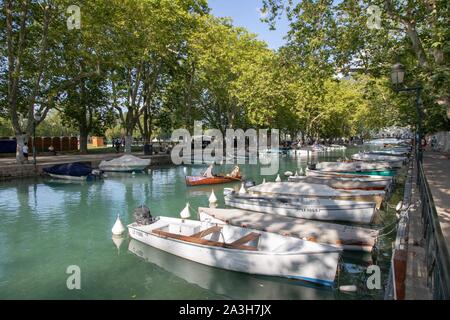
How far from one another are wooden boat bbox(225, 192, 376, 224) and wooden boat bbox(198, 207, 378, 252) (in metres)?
2.09

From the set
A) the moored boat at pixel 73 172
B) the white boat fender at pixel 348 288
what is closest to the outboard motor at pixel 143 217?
the white boat fender at pixel 348 288

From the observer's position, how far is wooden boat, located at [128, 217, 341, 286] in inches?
331

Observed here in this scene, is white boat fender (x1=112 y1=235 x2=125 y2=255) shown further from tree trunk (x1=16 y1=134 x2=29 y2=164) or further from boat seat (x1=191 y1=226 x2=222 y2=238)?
tree trunk (x1=16 y1=134 x2=29 y2=164)

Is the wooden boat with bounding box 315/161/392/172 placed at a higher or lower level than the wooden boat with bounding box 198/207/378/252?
higher

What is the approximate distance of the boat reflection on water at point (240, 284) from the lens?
8.28m

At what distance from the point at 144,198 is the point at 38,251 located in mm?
9420

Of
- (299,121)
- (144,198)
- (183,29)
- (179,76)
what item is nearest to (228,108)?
(179,76)

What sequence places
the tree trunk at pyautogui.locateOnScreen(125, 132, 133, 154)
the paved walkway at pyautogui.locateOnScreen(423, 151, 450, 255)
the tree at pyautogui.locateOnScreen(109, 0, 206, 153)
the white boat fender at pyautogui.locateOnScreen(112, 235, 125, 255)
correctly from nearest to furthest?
the paved walkway at pyautogui.locateOnScreen(423, 151, 450, 255), the white boat fender at pyautogui.locateOnScreen(112, 235, 125, 255), the tree at pyautogui.locateOnScreen(109, 0, 206, 153), the tree trunk at pyautogui.locateOnScreen(125, 132, 133, 154)

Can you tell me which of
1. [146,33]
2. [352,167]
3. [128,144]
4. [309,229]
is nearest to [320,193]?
[309,229]

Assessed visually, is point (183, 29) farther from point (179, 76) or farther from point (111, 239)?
point (111, 239)

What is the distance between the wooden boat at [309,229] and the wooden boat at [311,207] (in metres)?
2.09

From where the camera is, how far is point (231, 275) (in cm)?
930

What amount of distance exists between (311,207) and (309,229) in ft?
11.0

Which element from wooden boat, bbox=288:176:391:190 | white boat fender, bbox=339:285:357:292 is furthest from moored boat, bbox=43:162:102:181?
white boat fender, bbox=339:285:357:292
